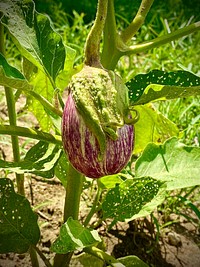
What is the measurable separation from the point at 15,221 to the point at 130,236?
342 millimetres

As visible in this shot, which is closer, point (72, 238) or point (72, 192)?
point (72, 238)

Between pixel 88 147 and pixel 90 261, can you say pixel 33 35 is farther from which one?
pixel 90 261

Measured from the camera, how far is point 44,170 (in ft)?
2.48

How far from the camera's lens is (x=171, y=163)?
84 cm

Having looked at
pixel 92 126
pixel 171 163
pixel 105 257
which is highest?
pixel 92 126

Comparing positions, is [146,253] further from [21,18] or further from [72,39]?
[72,39]

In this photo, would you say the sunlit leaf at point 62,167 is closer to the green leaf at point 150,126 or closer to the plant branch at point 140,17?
the green leaf at point 150,126

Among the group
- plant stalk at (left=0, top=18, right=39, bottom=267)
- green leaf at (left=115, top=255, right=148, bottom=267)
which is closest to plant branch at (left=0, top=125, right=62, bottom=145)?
plant stalk at (left=0, top=18, right=39, bottom=267)

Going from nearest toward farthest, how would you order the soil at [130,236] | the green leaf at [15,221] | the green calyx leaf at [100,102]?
the green calyx leaf at [100,102] → the green leaf at [15,221] → the soil at [130,236]

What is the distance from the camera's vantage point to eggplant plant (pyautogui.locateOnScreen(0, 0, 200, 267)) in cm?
65

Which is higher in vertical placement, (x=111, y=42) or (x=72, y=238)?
(x=111, y=42)

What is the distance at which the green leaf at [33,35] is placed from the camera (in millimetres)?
733

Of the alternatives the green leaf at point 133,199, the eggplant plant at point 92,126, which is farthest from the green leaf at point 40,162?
the green leaf at point 133,199

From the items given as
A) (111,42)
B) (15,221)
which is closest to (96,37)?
(111,42)
